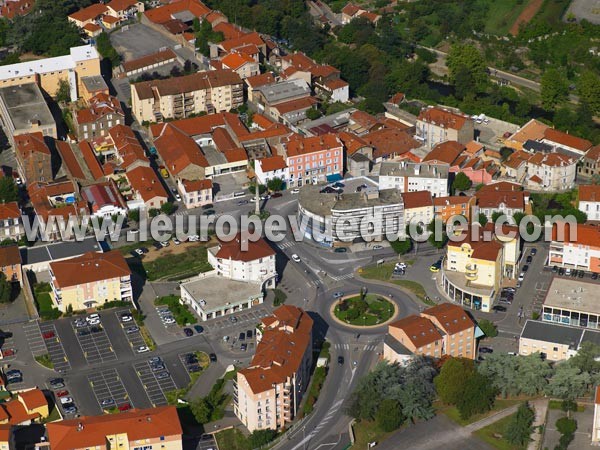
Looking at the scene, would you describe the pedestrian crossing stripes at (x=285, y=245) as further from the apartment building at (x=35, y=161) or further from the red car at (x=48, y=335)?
the apartment building at (x=35, y=161)

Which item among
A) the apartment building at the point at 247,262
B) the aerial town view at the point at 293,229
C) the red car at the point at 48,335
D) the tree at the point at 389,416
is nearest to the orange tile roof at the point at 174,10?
the aerial town view at the point at 293,229

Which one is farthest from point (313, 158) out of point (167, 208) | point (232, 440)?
point (232, 440)

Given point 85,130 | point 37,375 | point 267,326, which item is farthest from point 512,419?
point 85,130

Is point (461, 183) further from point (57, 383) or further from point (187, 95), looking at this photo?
point (57, 383)

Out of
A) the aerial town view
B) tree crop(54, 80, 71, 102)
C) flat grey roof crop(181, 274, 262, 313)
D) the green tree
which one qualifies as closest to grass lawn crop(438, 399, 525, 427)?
the aerial town view

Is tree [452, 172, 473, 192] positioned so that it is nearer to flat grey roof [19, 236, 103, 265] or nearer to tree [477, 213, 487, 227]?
tree [477, 213, 487, 227]
